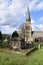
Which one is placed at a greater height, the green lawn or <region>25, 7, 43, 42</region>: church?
<region>25, 7, 43, 42</region>: church

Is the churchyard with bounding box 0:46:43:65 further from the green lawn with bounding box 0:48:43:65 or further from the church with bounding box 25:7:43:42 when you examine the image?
the church with bounding box 25:7:43:42

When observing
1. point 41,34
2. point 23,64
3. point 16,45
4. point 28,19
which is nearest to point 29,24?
point 28,19

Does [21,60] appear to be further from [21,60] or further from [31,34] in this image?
[31,34]

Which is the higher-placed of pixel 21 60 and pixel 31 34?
pixel 31 34

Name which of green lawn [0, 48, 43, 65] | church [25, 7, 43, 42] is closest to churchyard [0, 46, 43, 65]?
green lawn [0, 48, 43, 65]

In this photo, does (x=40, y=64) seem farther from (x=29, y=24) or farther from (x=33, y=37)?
(x=29, y=24)

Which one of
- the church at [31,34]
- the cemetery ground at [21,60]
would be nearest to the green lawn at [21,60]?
the cemetery ground at [21,60]

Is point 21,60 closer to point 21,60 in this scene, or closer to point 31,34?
point 21,60

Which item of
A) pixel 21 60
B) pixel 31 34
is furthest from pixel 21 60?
pixel 31 34

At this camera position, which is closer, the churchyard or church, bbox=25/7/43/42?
the churchyard

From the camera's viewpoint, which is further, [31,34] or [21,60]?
[31,34]

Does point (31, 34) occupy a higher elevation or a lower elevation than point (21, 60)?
higher

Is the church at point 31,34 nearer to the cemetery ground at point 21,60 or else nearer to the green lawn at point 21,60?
the cemetery ground at point 21,60

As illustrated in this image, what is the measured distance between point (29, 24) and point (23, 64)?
122973 millimetres
